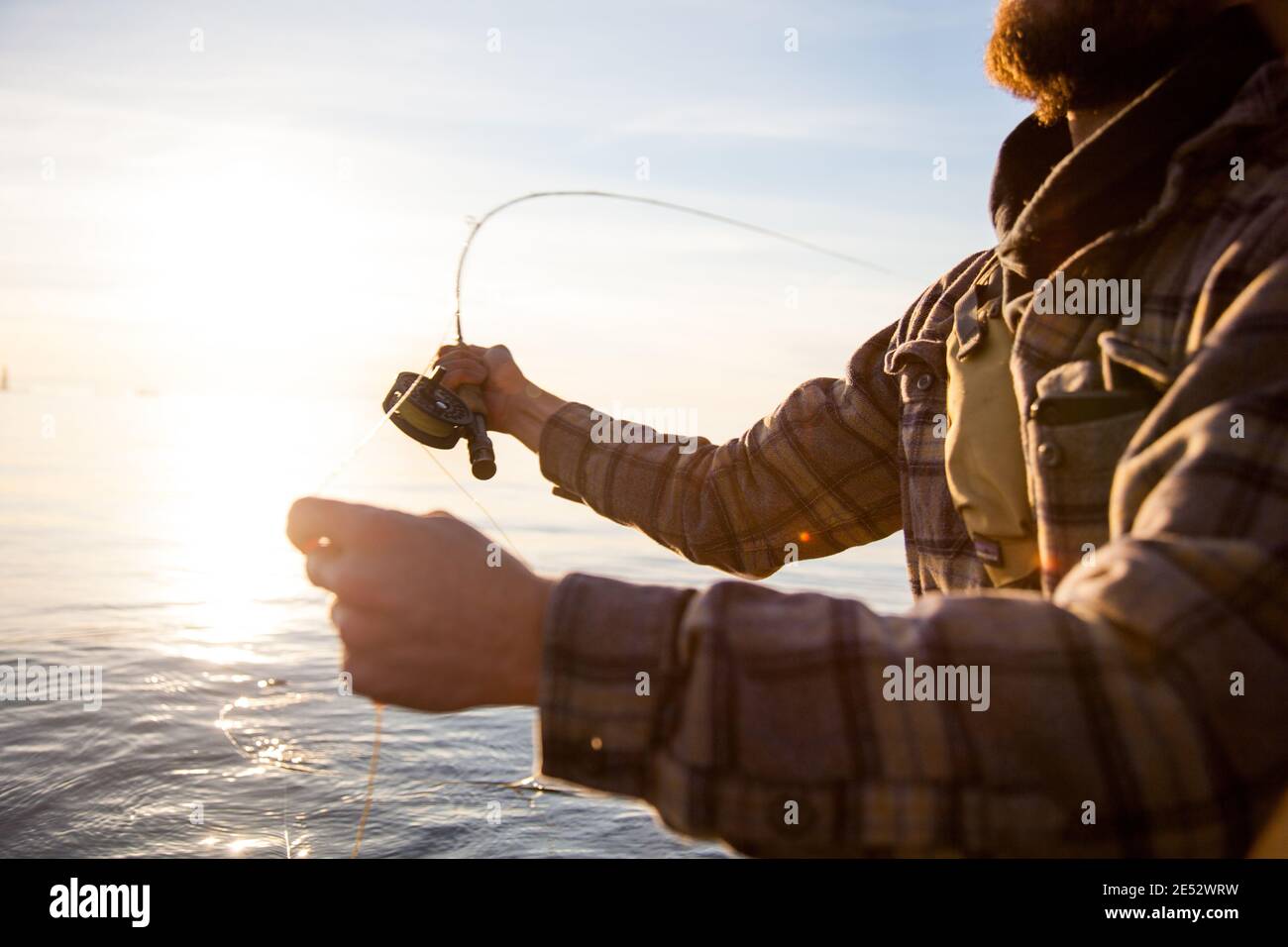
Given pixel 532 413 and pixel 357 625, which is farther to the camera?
pixel 532 413

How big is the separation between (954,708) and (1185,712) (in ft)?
0.71

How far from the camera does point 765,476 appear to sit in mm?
2791

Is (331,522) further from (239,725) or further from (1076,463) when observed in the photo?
(239,725)

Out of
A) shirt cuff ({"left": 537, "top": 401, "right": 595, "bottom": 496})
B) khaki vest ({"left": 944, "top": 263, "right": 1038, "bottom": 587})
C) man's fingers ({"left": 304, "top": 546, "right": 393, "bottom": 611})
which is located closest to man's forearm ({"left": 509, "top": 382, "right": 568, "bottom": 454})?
shirt cuff ({"left": 537, "top": 401, "right": 595, "bottom": 496})

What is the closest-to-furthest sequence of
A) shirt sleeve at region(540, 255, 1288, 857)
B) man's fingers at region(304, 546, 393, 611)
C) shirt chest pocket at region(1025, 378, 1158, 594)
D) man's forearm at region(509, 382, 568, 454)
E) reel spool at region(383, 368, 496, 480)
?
shirt sleeve at region(540, 255, 1288, 857), man's fingers at region(304, 546, 393, 611), shirt chest pocket at region(1025, 378, 1158, 594), reel spool at region(383, 368, 496, 480), man's forearm at region(509, 382, 568, 454)

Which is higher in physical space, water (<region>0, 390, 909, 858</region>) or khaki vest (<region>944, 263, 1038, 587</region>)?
khaki vest (<region>944, 263, 1038, 587</region>)

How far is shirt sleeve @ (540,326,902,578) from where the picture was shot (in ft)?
8.80

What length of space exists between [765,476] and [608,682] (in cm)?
169

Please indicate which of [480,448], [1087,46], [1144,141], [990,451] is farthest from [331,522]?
[480,448]

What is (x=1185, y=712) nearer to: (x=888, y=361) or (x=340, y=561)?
(x=340, y=561)

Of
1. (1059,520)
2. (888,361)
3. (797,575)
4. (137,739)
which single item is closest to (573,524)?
(797,575)

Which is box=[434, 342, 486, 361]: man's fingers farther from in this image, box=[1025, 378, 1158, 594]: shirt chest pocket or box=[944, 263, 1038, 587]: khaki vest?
box=[1025, 378, 1158, 594]: shirt chest pocket

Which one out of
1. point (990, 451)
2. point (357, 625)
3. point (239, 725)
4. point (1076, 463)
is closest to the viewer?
point (357, 625)
